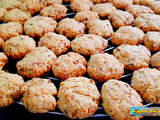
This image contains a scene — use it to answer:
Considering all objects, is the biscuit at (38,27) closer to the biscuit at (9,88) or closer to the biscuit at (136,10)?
the biscuit at (9,88)

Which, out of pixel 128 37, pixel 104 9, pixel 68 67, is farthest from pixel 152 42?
pixel 68 67

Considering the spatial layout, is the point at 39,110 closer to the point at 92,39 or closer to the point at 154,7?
the point at 92,39

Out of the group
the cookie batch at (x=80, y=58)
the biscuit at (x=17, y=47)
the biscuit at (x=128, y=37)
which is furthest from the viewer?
the biscuit at (x=128, y=37)

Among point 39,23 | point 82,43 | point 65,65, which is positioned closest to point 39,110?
point 65,65

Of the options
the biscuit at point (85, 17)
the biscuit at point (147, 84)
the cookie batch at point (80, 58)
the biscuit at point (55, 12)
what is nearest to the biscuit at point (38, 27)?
the cookie batch at point (80, 58)

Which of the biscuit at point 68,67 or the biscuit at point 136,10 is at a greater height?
the biscuit at point 136,10

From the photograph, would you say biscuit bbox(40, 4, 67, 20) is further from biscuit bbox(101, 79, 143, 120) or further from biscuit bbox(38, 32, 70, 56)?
biscuit bbox(101, 79, 143, 120)

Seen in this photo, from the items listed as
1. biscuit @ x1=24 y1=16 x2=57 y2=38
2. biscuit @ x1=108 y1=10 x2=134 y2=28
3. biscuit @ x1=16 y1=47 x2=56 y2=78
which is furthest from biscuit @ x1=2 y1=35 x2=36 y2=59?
biscuit @ x1=108 y1=10 x2=134 y2=28
